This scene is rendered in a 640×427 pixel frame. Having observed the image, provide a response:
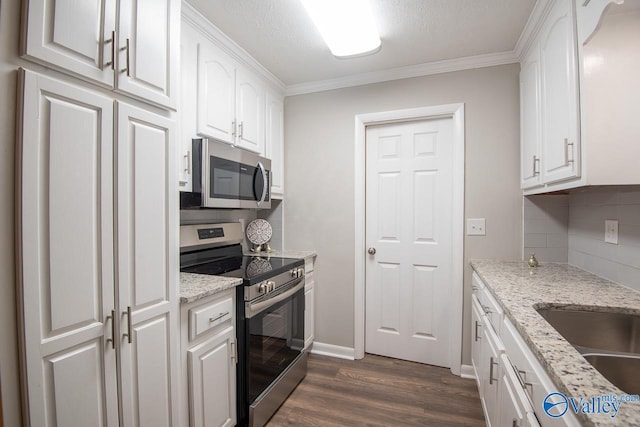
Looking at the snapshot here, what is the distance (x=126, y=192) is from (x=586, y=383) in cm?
137

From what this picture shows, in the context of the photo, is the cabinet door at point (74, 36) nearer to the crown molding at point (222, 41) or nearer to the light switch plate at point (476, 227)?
the crown molding at point (222, 41)

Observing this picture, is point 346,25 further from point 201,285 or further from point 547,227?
point 547,227

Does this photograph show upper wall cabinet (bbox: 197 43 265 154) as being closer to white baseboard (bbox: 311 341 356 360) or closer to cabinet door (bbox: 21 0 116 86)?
cabinet door (bbox: 21 0 116 86)

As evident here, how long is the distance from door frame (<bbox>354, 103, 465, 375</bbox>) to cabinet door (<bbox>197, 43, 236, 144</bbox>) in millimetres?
1061

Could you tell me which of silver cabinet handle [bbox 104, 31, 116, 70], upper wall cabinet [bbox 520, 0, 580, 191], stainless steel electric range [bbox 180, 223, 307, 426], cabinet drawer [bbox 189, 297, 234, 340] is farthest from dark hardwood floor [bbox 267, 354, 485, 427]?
silver cabinet handle [bbox 104, 31, 116, 70]

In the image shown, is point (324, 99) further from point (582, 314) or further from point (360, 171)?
point (582, 314)

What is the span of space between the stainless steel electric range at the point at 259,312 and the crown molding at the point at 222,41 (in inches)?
47.5

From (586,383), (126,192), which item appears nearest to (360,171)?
(126,192)

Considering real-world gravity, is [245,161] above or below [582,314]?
above

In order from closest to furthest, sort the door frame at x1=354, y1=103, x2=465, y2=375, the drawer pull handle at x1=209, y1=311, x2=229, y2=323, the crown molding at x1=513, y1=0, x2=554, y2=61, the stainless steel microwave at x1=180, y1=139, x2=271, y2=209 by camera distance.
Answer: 1. the drawer pull handle at x1=209, y1=311, x2=229, y2=323
2. the crown molding at x1=513, y1=0, x2=554, y2=61
3. the stainless steel microwave at x1=180, y1=139, x2=271, y2=209
4. the door frame at x1=354, y1=103, x2=465, y2=375

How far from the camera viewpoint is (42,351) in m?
0.80

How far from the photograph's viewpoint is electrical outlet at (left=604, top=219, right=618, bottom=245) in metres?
1.47

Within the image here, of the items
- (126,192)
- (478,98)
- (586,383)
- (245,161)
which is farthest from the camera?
(478,98)

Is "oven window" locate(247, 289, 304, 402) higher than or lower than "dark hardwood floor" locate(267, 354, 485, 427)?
higher
